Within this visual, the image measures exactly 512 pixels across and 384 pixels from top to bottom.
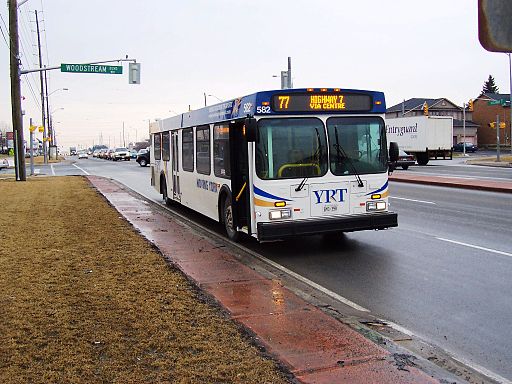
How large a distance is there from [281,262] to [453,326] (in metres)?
3.66

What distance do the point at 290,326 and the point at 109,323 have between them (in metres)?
1.73

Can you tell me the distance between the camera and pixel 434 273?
8086 mm

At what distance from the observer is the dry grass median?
4438 millimetres

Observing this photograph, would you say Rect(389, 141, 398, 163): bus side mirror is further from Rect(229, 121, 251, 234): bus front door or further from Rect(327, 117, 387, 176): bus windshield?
Rect(229, 121, 251, 234): bus front door

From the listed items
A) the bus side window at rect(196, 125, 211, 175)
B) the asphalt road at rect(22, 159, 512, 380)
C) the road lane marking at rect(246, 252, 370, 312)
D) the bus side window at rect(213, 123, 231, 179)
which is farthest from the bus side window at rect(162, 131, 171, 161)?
the road lane marking at rect(246, 252, 370, 312)

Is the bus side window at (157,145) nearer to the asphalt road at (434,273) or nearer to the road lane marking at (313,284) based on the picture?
the asphalt road at (434,273)

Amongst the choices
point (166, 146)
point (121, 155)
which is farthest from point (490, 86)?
point (166, 146)

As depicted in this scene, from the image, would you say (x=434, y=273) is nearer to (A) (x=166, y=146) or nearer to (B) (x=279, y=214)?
(B) (x=279, y=214)

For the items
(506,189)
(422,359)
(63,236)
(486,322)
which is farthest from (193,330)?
(506,189)

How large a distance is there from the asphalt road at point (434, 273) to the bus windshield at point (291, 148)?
1385mm

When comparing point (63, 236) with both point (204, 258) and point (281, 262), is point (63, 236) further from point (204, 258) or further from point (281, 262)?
point (281, 262)

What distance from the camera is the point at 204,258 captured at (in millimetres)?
9250

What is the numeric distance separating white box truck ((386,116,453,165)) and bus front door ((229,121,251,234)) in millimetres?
35731

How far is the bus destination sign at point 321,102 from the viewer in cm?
944
